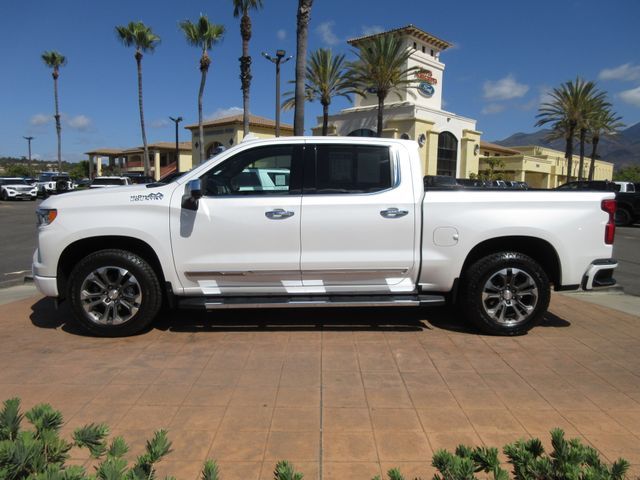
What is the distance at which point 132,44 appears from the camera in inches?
1569

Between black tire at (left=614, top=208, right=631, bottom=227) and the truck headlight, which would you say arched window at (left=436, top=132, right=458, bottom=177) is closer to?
black tire at (left=614, top=208, right=631, bottom=227)

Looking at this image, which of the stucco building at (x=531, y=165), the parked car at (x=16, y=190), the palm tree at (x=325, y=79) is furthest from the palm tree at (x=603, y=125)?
the parked car at (x=16, y=190)

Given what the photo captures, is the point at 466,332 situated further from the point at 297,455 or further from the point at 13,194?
the point at 13,194

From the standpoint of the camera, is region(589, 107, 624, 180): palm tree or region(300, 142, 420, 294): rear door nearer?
region(300, 142, 420, 294): rear door

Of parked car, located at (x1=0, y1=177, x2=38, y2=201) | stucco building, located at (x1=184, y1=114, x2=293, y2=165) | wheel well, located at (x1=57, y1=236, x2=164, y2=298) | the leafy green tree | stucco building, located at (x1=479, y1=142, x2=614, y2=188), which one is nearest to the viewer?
wheel well, located at (x1=57, y1=236, x2=164, y2=298)

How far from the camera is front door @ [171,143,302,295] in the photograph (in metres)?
4.81

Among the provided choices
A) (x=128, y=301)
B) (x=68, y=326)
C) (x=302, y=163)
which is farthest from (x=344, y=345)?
(x=68, y=326)

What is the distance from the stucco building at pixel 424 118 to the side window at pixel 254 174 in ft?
113

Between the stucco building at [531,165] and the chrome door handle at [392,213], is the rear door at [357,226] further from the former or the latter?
the stucco building at [531,165]

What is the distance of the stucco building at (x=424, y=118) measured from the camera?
129 ft

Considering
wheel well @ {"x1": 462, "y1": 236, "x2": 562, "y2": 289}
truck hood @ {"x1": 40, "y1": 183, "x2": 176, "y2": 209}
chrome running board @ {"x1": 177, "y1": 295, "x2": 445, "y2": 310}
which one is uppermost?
truck hood @ {"x1": 40, "y1": 183, "x2": 176, "y2": 209}

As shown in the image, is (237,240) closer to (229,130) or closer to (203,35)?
(203,35)

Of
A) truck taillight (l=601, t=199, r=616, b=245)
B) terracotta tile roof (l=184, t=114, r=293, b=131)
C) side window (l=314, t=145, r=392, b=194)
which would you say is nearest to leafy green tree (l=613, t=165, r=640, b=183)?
terracotta tile roof (l=184, t=114, r=293, b=131)

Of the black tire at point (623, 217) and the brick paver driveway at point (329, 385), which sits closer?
the brick paver driveway at point (329, 385)
